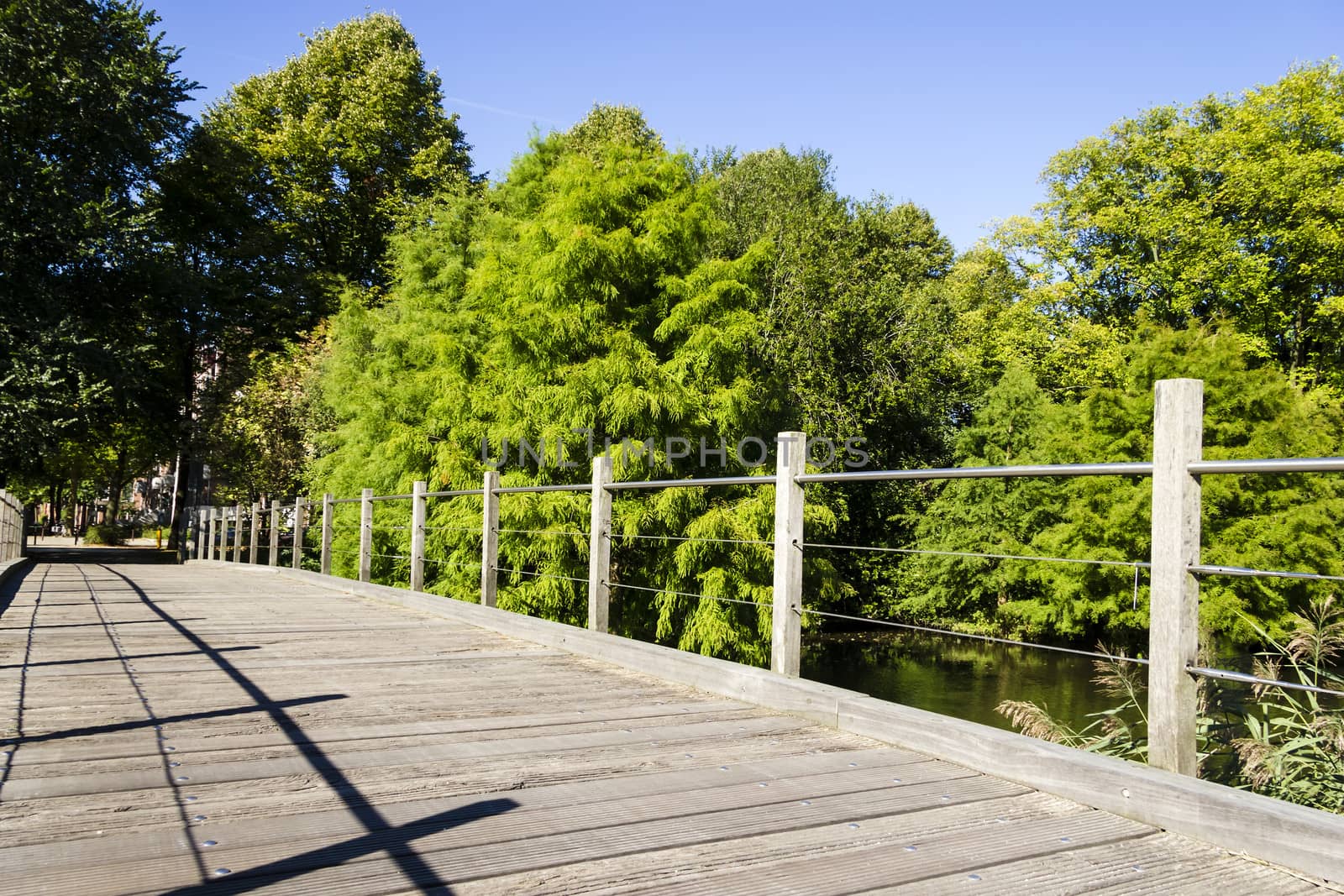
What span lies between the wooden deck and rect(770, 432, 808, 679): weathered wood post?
279 millimetres

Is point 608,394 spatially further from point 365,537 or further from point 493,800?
point 493,800

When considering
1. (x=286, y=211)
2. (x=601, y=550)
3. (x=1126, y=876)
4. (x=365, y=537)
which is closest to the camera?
(x=1126, y=876)

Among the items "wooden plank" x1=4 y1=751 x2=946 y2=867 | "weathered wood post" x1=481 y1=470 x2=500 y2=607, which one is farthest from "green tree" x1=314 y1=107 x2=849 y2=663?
"wooden plank" x1=4 y1=751 x2=946 y2=867

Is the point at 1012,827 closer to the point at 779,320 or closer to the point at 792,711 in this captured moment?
the point at 792,711

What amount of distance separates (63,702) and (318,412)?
22.0 meters

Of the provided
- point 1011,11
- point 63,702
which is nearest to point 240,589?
point 63,702

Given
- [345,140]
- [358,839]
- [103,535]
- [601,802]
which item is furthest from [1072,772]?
[103,535]

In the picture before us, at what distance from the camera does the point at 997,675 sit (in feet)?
62.7

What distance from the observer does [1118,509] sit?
737 inches

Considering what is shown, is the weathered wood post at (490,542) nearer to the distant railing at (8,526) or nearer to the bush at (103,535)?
the distant railing at (8,526)

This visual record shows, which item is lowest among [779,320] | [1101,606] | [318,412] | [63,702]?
[1101,606]

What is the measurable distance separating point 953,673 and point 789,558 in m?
16.9

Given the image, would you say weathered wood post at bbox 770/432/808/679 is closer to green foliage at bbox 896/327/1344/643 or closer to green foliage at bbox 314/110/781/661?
green foliage at bbox 314/110/781/661

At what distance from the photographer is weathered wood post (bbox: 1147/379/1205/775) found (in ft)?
8.08
